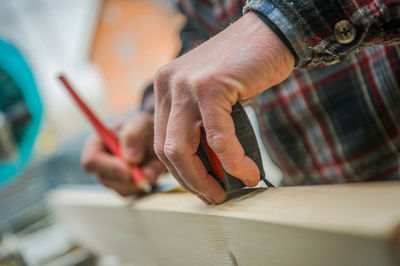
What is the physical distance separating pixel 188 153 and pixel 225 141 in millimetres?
60

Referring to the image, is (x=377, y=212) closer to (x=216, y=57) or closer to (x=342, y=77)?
(x=216, y=57)

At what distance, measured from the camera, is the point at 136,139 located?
2.56 feet

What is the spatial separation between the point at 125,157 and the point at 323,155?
49 cm

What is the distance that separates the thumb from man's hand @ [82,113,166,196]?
376 mm

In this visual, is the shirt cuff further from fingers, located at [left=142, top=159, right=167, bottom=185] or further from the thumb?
fingers, located at [left=142, top=159, right=167, bottom=185]

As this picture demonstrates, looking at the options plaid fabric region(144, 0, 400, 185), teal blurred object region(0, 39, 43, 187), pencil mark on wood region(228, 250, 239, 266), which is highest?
teal blurred object region(0, 39, 43, 187)

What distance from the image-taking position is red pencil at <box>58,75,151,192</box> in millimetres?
730

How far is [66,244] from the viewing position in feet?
3.68

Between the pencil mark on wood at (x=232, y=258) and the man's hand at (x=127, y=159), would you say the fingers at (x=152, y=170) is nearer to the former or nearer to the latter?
the man's hand at (x=127, y=159)

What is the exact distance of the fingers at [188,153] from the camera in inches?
16.1

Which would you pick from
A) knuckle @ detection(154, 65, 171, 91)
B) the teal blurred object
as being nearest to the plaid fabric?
knuckle @ detection(154, 65, 171, 91)

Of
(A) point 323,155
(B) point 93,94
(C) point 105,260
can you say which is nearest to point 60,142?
(B) point 93,94

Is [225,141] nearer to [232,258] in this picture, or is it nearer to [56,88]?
[232,258]

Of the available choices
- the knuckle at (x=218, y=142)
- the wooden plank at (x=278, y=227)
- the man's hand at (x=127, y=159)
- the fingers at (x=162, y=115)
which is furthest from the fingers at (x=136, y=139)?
the knuckle at (x=218, y=142)
